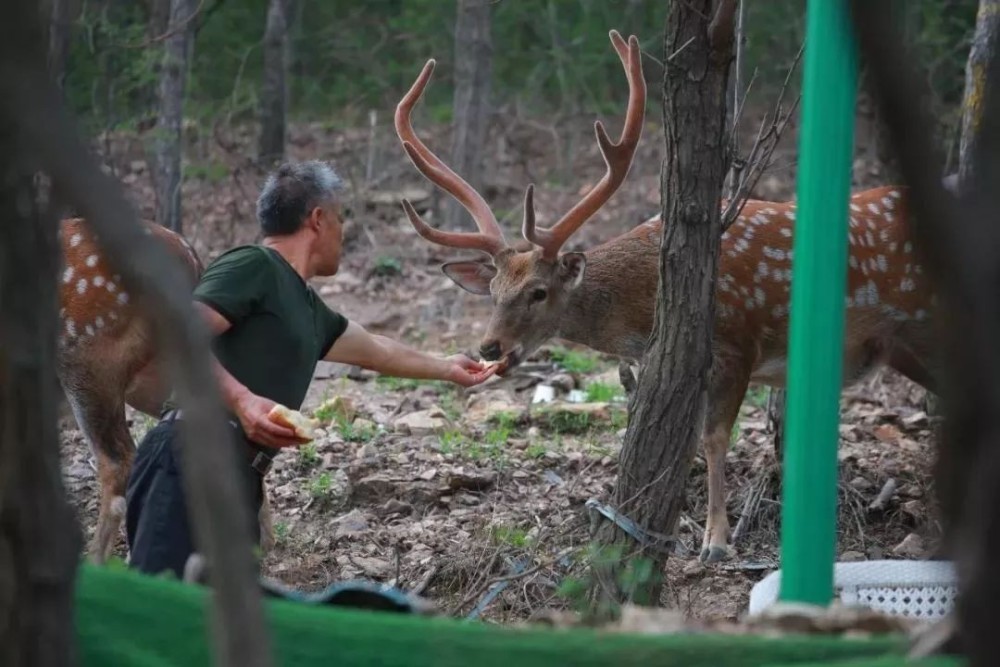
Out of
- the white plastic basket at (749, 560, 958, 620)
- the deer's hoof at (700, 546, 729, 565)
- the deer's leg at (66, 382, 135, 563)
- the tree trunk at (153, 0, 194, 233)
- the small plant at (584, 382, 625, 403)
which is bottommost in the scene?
the white plastic basket at (749, 560, 958, 620)

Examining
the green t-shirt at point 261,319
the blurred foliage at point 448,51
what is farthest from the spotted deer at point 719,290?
Result: the blurred foliage at point 448,51

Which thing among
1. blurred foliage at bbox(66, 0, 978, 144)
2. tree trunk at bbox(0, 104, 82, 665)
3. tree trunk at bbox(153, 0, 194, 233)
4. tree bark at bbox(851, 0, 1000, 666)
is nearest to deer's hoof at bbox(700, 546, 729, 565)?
tree trunk at bbox(0, 104, 82, 665)

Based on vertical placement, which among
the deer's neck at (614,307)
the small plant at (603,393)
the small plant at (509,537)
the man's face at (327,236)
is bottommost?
the small plant at (509,537)

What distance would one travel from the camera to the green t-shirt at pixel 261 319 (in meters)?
5.84

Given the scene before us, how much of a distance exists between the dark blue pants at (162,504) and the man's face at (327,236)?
2.88 feet

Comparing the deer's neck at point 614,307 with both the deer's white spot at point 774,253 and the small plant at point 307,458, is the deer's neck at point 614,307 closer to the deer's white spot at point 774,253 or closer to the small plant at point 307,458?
the deer's white spot at point 774,253

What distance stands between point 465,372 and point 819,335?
2.95 metres

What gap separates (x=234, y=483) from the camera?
2.39 meters

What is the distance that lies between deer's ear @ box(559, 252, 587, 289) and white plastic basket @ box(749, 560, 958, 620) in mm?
3607

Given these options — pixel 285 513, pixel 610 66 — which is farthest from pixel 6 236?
pixel 610 66

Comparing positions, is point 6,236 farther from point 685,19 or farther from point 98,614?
point 685,19

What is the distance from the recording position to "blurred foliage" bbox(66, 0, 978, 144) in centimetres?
1855

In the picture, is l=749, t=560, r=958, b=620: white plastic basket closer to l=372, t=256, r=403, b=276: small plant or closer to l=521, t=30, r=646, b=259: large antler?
l=521, t=30, r=646, b=259: large antler

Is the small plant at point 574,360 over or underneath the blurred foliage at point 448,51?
underneath
